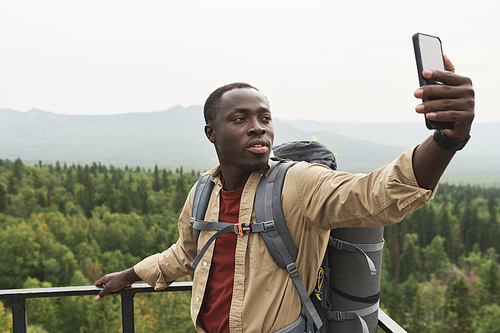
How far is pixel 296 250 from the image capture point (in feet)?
5.15

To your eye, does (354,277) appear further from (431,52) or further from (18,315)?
(18,315)

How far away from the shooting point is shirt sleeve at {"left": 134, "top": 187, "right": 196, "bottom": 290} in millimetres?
2094

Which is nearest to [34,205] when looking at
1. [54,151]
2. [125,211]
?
[125,211]

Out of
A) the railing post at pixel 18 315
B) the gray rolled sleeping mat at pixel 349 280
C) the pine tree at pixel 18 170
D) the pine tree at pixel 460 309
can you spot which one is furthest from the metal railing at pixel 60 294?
the pine tree at pixel 18 170

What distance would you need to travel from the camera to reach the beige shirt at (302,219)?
1172 mm

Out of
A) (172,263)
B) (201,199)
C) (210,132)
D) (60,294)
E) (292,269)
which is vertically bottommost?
(60,294)

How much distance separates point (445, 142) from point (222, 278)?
1.10 m

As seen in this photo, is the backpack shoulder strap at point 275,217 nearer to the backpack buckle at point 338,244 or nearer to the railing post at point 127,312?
Result: the backpack buckle at point 338,244

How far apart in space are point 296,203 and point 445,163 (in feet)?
1.92

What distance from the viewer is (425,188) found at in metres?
1.13

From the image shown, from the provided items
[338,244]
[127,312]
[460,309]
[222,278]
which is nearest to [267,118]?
[338,244]

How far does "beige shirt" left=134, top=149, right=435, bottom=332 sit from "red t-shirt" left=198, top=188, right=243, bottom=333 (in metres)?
0.04

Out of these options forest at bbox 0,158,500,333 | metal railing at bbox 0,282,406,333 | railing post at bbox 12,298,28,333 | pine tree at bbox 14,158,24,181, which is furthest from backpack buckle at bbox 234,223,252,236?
pine tree at bbox 14,158,24,181

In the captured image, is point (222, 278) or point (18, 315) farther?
point (18, 315)
